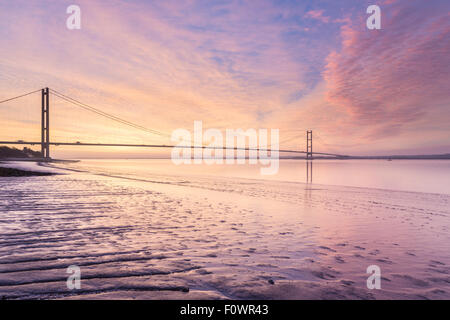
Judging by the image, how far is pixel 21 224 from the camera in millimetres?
5703

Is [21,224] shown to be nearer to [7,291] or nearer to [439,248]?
[7,291]

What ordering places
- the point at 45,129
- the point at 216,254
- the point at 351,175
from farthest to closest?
the point at 45,129
the point at 351,175
the point at 216,254

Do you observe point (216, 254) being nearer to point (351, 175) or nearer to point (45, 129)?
point (351, 175)

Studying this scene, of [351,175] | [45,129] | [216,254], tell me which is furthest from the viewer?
[45,129]

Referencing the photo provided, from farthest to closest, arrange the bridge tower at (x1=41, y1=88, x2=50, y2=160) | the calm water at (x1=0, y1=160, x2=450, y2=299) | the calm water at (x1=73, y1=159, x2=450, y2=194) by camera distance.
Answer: the bridge tower at (x1=41, y1=88, x2=50, y2=160), the calm water at (x1=73, y1=159, x2=450, y2=194), the calm water at (x1=0, y1=160, x2=450, y2=299)

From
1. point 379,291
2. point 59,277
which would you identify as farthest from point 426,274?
Result: point 59,277

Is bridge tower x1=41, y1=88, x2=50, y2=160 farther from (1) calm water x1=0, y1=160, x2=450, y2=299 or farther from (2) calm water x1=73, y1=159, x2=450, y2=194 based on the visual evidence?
(1) calm water x1=0, y1=160, x2=450, y2=299

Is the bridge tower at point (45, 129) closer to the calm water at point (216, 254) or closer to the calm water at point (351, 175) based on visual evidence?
the calm water at point (351, 175)

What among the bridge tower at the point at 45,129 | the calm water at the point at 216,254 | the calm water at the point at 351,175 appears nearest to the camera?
the calm water at the point at 216,254

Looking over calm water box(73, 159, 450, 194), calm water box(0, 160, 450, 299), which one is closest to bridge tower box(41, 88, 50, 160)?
calm water box(73, 159, 450, 194)

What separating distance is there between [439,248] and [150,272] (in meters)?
5.04

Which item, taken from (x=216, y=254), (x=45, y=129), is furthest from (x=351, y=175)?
(x=45, y=129)

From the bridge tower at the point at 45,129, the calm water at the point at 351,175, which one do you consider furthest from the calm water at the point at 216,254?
the bridge tower at the point at 45,129

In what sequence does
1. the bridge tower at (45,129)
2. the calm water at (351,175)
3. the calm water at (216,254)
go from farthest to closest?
the bridge tower at (45,129) < the calm water at (351,175) < the calm water at (216,254)
